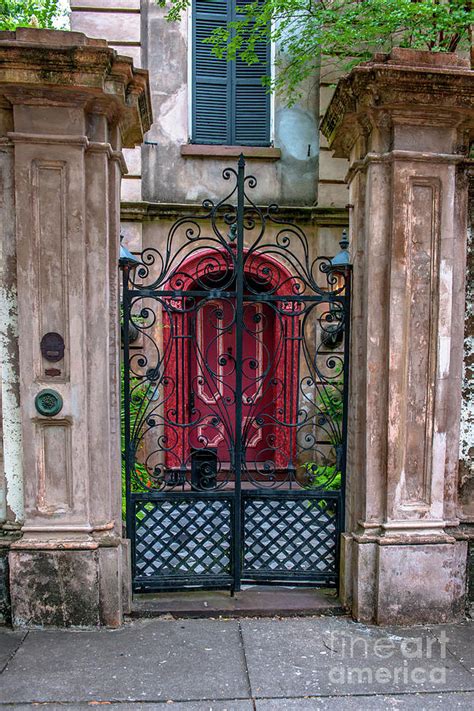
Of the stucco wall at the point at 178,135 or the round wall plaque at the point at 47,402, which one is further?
the stucco wall at the point at 178,135

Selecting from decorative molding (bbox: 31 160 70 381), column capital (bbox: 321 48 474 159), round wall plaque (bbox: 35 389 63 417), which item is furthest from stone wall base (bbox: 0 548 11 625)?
column capital (bbox: 321 48 474 159)

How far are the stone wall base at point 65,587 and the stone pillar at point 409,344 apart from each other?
5.95 ft

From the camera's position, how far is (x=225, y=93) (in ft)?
28.3

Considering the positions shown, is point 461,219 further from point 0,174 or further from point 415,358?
point 0,174

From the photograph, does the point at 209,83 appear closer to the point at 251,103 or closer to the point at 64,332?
the point at 251,103

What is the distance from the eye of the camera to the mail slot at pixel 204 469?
4531 millimetres

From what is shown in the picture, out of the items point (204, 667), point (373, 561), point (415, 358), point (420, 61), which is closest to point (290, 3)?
point (420, 61)

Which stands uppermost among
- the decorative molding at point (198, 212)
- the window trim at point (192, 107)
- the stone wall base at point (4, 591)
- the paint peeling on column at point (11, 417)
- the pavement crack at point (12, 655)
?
the window trim at point (192, 107)

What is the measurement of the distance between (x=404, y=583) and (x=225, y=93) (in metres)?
7.57

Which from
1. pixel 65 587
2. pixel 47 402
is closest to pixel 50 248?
pixel 47 402

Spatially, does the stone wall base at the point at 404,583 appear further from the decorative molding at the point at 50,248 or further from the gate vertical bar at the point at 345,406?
the decorative molding at the point at 50,248

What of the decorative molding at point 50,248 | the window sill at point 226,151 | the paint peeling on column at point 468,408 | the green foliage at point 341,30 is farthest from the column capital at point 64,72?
the window sill at point 226,151

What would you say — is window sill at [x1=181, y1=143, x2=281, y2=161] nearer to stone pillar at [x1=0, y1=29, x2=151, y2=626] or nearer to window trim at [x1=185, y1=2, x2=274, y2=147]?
window trim at [x1=185, y1=2, x2=274, y2=147]

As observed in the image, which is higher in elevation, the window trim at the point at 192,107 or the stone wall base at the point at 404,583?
the window trim at the point at 192,107
